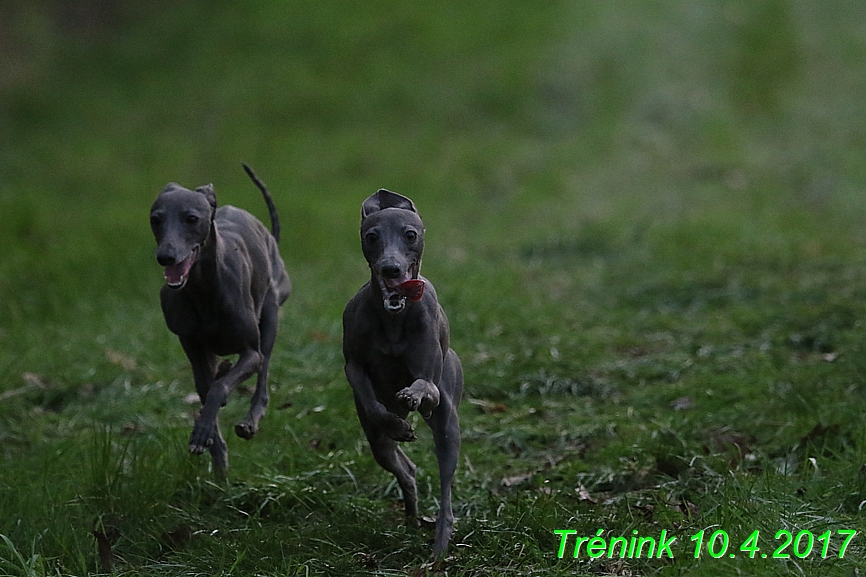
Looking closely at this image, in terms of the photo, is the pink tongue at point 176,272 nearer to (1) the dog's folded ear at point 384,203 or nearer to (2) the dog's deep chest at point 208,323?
(2) the dog's deep chest at point 208,323

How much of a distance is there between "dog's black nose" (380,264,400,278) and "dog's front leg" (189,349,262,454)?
111 centimetres

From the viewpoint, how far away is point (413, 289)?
13.0ft

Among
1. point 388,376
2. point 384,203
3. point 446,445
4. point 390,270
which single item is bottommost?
point 446,445

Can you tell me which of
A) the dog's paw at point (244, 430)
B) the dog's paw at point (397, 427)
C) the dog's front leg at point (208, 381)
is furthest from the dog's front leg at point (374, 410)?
the dog's front leg at point (208, 381)

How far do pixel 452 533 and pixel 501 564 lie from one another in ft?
1.14

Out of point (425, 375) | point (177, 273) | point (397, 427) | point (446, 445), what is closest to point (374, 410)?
point (397, 427)

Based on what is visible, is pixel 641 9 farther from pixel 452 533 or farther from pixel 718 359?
pixel 452 533

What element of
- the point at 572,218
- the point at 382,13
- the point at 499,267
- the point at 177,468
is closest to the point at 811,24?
the point at 382,13

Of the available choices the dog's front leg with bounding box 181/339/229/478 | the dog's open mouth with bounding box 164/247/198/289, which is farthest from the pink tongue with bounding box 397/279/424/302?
the dog's front leg with bounding box 181/339/229/478

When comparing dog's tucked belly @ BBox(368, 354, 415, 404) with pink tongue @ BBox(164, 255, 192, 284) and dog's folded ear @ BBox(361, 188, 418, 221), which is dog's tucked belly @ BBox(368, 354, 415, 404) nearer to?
dog's folded ear @ BBox(361, 188, 418, 221)

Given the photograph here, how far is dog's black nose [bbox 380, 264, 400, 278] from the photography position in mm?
3789

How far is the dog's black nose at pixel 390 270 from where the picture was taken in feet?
12.4

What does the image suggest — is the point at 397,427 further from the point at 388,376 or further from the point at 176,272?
the point at 176,272

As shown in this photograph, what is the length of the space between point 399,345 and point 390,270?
1.22 feet
